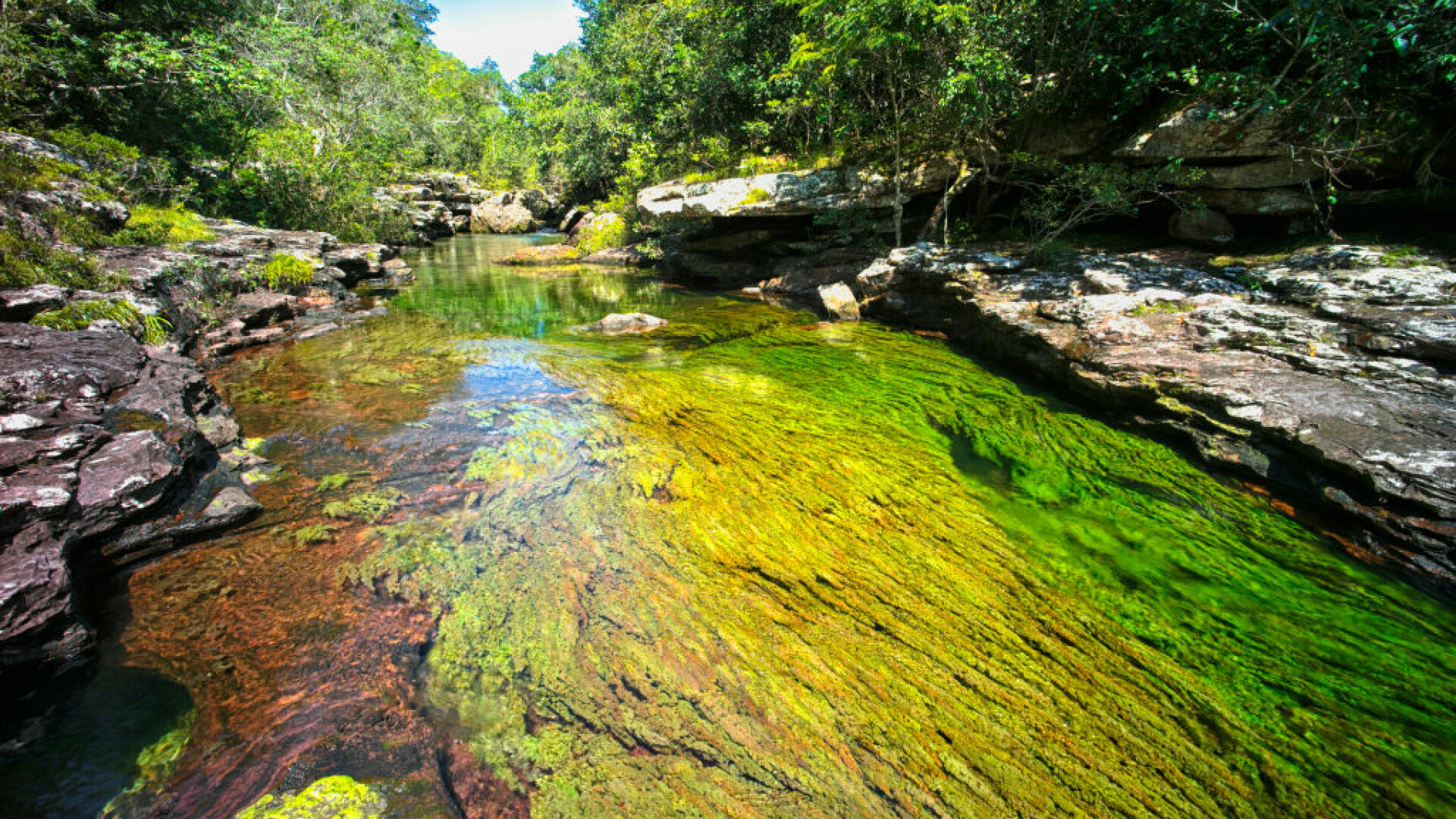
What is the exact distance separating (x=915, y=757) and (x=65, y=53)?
18262 mm

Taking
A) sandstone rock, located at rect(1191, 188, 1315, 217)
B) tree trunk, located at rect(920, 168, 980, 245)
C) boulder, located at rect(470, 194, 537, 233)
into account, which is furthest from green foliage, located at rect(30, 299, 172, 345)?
boulder, located at rect(470, 194, 537, 233)

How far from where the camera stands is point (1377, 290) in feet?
16.5

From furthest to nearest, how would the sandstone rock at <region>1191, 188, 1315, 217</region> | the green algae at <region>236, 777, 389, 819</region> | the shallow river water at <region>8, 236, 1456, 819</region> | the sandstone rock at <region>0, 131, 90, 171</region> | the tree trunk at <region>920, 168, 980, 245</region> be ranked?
the tree trunk at <region>920, 168, 980, 245</region> < the sandstone rock at <region>0, 131, 90, 171</region> < the sandstone rock at <region>1191, 188, 1315, 217</region> < the shallow river water at <region>8, 236, 1456, 819</region> < the green algae at <region>236, 777, 389, 819</region>

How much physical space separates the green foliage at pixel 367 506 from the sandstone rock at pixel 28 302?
447 centimetres

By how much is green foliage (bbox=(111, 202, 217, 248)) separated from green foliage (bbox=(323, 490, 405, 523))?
28.3ft

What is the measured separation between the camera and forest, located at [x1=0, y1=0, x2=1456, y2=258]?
5961 mm

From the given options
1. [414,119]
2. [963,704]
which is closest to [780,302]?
[963,704]

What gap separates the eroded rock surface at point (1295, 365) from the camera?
364 centimetres

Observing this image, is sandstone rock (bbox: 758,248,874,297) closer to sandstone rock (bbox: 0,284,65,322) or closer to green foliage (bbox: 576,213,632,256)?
green foliage (bbox: 576,213,632,256)

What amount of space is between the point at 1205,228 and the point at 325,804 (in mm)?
11754

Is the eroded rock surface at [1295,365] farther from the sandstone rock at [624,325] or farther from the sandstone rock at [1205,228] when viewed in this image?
the sandstone rock at [624,325]

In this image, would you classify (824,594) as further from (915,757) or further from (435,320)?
(435,320)

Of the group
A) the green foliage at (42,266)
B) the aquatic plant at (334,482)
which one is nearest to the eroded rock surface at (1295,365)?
the aquatic plant at (334,482)

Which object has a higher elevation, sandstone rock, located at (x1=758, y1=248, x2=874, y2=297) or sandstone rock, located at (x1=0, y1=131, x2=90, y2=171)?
sandstone rock, located at (x1=0, y1=131, x2=90, y2=171)
